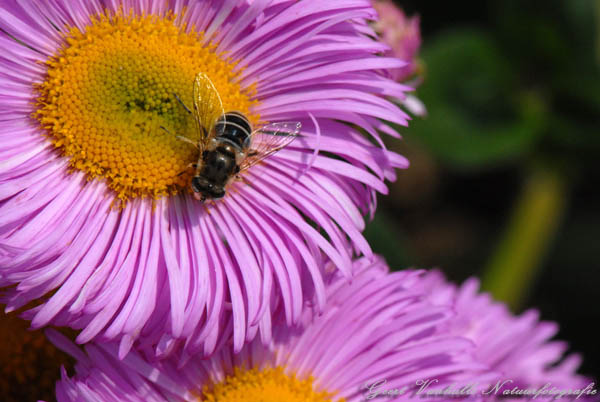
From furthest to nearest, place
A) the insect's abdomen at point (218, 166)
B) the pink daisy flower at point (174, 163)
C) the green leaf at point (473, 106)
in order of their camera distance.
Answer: the green leaf at point (473, 106) → the insect's abdomen at point (218, 166) → the pink daisy flower at point (174, 163)

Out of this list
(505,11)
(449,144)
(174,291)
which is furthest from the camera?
(505,11)

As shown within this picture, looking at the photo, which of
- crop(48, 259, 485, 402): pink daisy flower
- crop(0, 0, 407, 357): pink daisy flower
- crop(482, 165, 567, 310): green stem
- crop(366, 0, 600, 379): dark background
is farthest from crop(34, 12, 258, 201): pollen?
crop(482, 165, 567, 310): green stem

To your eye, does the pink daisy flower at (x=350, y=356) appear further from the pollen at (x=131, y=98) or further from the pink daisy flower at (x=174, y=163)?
the pollen at (x=131, y=98)

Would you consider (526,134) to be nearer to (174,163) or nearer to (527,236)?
(527,236)

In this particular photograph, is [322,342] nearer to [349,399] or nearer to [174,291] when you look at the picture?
[349,399]

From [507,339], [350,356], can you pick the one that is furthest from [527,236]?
[350,356]

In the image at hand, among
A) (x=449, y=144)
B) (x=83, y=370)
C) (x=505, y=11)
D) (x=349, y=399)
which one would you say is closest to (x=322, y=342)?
(x=349, y=399)

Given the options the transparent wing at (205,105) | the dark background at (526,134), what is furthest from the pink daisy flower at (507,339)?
the dark background at (526,134)
